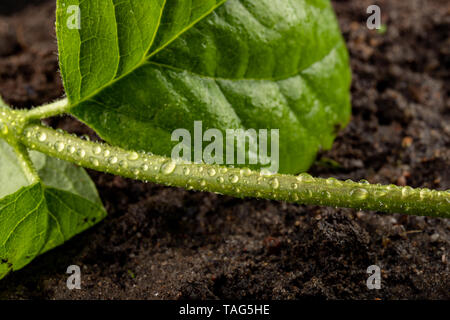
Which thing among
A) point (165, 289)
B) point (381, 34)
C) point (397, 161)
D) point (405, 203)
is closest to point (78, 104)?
point (165, 289)

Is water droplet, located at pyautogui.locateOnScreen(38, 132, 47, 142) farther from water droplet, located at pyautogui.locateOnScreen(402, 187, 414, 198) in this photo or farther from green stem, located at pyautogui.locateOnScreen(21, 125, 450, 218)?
water droplet, located at pyautogui.locateOnScreen(402, 187, 414, 198)

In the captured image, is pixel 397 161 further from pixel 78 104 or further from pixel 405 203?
pixel 78 104

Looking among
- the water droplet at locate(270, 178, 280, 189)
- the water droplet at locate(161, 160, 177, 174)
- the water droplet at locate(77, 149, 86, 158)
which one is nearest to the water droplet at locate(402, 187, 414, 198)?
the water droplet at locate(270, 178, 280, 189)

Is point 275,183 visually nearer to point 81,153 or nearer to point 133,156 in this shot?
point 133,156

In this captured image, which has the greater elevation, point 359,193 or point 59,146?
point 59,146

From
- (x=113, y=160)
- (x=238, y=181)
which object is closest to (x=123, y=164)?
(x=113, y=160)

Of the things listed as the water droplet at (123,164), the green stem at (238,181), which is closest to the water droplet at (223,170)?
the green stem at (238,181)

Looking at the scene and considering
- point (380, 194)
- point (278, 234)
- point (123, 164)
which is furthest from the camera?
point (278, 234)
